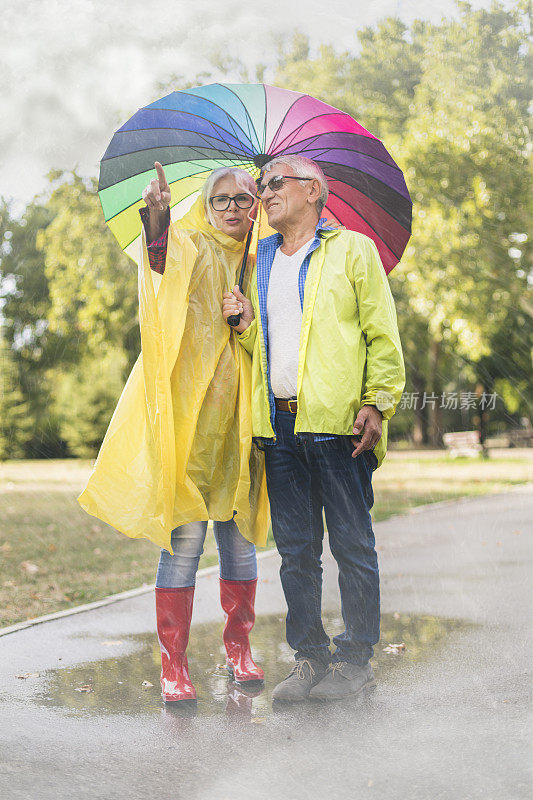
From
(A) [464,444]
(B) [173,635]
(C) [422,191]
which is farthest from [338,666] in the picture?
(A) [464,444]

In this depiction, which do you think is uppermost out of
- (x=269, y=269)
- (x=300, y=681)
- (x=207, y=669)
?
(x=269, y=269)

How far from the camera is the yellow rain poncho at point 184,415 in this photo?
3234 millimetres

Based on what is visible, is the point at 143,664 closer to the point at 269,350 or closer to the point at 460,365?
the point at 269,350

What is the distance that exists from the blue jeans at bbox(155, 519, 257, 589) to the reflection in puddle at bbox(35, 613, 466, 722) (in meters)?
0.45

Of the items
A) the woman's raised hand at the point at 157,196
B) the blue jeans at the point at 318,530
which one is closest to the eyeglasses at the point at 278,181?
the woman's raised hand at the point at 157,196

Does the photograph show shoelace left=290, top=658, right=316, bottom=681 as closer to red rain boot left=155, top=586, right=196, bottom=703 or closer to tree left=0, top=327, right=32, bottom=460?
red rain boot left=155, top=586, right=196, bottom=703

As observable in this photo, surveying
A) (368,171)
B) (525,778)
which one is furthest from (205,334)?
(525,778)

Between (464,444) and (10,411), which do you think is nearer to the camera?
(10,411)

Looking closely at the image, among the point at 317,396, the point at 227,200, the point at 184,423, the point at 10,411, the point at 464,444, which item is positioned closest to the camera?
the point at 317,396

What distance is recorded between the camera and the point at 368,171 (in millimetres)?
3605

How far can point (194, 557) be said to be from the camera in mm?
3422

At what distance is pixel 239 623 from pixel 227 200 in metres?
1.75

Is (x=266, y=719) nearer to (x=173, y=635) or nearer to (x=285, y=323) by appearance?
(x=173, y=635)

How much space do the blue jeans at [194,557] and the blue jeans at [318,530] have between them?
22 centimetres
